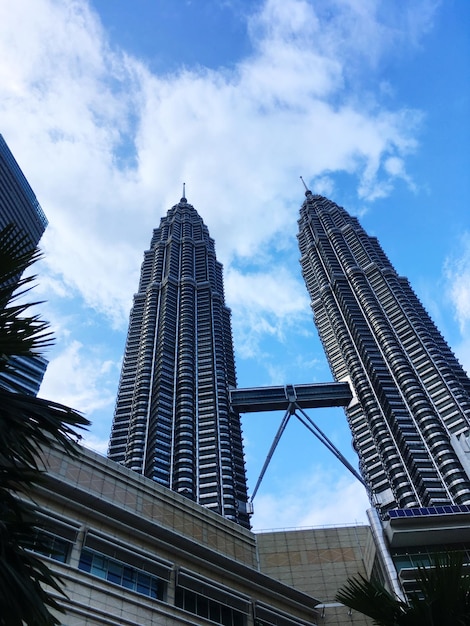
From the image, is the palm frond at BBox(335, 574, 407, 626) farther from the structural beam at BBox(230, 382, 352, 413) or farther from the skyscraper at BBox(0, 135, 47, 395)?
the skyscraper at BBox(0, 135, 47, 395)

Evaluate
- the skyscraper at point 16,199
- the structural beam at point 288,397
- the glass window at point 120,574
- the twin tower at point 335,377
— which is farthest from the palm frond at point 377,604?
the skyscraper at point 16,199

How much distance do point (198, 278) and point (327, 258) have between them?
34.9 m

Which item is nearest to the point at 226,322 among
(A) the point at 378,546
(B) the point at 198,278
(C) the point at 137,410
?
(B) the point at 198,278

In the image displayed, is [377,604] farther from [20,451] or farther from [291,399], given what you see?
[291,399]

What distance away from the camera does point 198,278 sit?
13400 centimetres

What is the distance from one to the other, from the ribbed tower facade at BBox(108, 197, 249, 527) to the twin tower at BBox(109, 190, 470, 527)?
0.82 feet

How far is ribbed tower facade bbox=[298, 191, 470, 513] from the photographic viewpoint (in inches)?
3538

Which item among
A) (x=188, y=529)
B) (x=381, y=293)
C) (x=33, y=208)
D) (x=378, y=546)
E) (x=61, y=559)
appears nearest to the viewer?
(x=61, y=559)

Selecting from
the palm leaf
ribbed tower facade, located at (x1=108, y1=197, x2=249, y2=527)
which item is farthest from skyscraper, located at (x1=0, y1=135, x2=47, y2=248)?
the palm leaf

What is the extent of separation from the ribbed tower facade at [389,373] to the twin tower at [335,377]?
0.26 m

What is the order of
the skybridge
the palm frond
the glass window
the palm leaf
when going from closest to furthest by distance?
the palm leaf
the palm frond
the glass window
the skybridge

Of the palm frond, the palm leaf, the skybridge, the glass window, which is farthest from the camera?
the skybridge

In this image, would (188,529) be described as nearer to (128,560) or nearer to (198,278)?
(128,560)

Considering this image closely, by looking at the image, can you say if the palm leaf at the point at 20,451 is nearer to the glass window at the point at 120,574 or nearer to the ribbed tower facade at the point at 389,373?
the glass window at the point at 120,574
